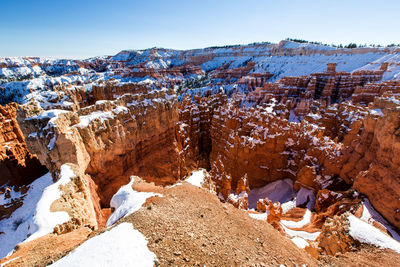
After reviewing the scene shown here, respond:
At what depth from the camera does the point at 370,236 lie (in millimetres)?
7152

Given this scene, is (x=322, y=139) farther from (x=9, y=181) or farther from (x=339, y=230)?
(x=9, y=181)

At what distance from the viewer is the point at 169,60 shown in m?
151

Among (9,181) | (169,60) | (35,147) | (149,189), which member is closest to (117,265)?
(149,189)

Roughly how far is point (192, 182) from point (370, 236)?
7641 mm

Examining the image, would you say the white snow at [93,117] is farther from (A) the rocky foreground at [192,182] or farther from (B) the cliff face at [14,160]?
(B) the cliff face at [14,160]

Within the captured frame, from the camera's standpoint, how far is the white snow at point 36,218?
6.39m

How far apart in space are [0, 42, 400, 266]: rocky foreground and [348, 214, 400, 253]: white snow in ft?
0.14

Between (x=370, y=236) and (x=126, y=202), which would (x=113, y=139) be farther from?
(x=370, y=236)

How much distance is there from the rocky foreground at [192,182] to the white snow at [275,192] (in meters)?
0.15

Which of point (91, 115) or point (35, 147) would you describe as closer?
point (35, 147)

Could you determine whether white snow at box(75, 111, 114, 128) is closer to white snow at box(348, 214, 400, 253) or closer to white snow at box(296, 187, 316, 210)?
white snow at box(348, 214, 400, 253)

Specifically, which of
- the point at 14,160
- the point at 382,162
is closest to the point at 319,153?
the point at 382,162

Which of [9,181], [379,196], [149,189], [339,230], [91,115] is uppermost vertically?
[91,115]

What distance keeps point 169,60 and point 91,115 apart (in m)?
151
